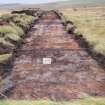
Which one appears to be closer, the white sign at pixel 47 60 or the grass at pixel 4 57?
the grass at pixel 4 57

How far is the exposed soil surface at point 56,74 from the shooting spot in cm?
1900

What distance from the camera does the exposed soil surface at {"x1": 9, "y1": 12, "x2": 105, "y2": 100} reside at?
1900 cm

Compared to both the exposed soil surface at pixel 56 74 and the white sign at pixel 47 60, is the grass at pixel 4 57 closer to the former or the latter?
the exposed soil surface at pixel 56 74

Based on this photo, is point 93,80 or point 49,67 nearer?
point 93,80

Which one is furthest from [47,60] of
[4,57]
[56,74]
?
[56,74]

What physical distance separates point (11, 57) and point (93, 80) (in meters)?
7.39

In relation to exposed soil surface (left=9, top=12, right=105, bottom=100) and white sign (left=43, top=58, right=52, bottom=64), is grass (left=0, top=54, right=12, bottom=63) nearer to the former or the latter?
exposed soil surface (left=9, top=12, right=105, bottom=100)

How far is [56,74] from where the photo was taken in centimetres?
2291

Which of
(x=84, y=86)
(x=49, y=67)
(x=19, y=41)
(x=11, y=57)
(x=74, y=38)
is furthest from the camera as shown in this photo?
(x=74, y=38)

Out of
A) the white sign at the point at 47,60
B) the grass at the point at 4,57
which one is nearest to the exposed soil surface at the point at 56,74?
the white sign at the point at 47,60

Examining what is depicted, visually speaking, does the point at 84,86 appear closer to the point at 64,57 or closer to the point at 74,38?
the point at 64,57

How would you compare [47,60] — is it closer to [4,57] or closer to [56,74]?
[4,57]

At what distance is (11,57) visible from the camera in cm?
2672

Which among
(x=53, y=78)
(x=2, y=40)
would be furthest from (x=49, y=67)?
(x=2, y=40)
